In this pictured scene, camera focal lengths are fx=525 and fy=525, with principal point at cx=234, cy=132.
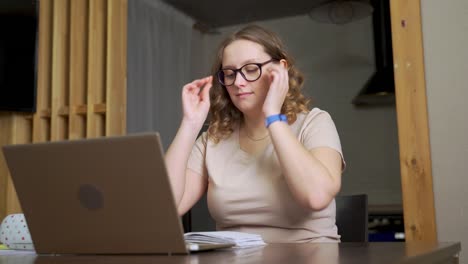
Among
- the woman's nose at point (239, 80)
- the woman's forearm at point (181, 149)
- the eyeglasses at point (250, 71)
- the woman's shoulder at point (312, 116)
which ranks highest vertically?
the eyeglasses at point (250, 71)

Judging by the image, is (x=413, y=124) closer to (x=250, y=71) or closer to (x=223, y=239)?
(x=250, y=71)

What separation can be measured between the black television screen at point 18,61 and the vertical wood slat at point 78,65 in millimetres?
240

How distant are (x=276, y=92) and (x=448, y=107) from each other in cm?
119

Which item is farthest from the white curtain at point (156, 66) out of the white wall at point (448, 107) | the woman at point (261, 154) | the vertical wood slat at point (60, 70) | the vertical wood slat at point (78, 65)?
the white wall at point (448, 107)

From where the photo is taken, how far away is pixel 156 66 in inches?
146

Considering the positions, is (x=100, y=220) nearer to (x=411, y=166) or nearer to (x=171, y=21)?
(x=411, y=166)

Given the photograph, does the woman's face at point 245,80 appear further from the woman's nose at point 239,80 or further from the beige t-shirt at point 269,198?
the beige t-shirt at point 269,198

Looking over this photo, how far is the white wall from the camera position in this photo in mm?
2193

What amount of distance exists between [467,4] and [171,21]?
2454 millimetres

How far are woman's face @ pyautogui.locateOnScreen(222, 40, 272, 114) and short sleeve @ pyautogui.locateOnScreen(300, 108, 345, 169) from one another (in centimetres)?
15

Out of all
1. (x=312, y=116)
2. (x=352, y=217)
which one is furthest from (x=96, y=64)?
(x=352, y=217)

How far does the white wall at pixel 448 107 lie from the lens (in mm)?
2193

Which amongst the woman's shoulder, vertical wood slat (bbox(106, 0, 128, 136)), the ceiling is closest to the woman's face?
the woman's shoulder

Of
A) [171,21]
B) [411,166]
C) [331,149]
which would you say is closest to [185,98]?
[331,149]
